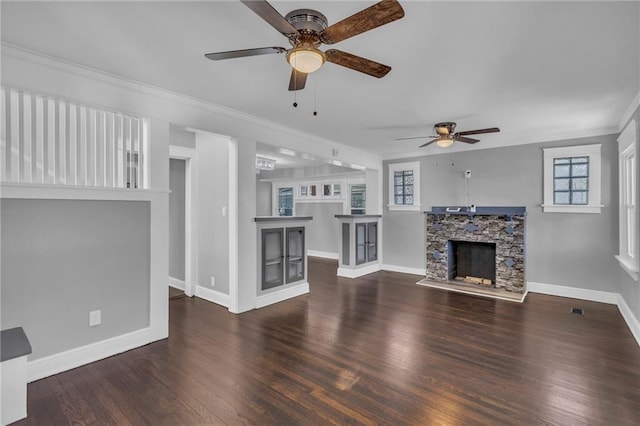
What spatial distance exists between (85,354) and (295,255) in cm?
286

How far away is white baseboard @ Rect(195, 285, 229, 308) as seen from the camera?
174 inches

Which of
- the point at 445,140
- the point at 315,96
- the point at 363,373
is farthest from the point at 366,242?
the point at 363,373

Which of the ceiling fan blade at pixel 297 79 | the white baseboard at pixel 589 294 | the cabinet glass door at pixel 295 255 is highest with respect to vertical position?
the ceiling fan blade at pixel 297 79

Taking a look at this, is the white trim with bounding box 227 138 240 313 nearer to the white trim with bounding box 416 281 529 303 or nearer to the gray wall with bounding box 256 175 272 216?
the white trim with bounding box 416 281 529 303

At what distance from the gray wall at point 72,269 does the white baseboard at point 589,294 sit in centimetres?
559

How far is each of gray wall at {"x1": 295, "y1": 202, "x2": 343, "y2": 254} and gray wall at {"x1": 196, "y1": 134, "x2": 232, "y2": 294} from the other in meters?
3.99

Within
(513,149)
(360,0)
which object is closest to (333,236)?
(513,149)

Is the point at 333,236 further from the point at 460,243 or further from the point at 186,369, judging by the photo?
the point at 186,369

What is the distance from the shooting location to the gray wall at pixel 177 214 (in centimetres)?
501

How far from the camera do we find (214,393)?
7.74 ft

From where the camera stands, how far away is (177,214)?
517 cm

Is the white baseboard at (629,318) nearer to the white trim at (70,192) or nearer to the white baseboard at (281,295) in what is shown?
the white baseboard at (281,295)

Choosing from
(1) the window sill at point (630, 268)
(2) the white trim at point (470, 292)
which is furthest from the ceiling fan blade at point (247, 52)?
(2) the white trim at point (470, 292)

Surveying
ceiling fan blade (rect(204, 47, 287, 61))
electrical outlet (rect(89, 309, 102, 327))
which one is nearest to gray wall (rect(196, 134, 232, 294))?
electrical outlet (rect(89, 309, 102, 327))
